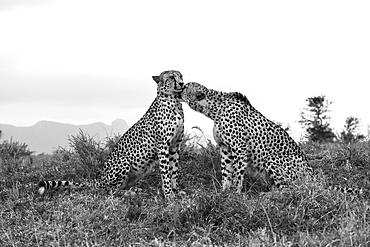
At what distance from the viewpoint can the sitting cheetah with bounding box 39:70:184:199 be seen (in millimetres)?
6105

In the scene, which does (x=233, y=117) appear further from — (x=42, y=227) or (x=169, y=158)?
(x=42, y=227)

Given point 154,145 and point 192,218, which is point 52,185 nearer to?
point 154,145

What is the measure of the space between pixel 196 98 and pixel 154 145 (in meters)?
0.69

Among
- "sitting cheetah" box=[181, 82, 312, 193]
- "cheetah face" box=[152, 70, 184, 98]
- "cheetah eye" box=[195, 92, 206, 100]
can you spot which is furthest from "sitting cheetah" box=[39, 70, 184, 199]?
"sitting cheetah" box=[181, 82, 312, 193]

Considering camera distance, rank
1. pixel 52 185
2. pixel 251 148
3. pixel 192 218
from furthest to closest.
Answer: pixel 52 185, pixel 251 148, pixel 192 218

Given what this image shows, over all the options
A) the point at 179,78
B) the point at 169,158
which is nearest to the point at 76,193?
the point at 169,158

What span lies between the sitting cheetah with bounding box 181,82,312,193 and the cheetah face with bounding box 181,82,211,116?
0.05m

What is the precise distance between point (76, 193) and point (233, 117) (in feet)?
6.11

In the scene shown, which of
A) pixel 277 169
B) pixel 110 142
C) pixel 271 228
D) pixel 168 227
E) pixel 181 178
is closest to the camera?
pixel 271 228

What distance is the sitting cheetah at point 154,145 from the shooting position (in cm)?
611

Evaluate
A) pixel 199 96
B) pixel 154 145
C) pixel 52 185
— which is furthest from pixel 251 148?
pixel 52 185

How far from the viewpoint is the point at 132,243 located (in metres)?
4.36

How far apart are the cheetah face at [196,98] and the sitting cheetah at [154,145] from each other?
8 centimetres

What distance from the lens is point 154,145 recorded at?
6.24m
